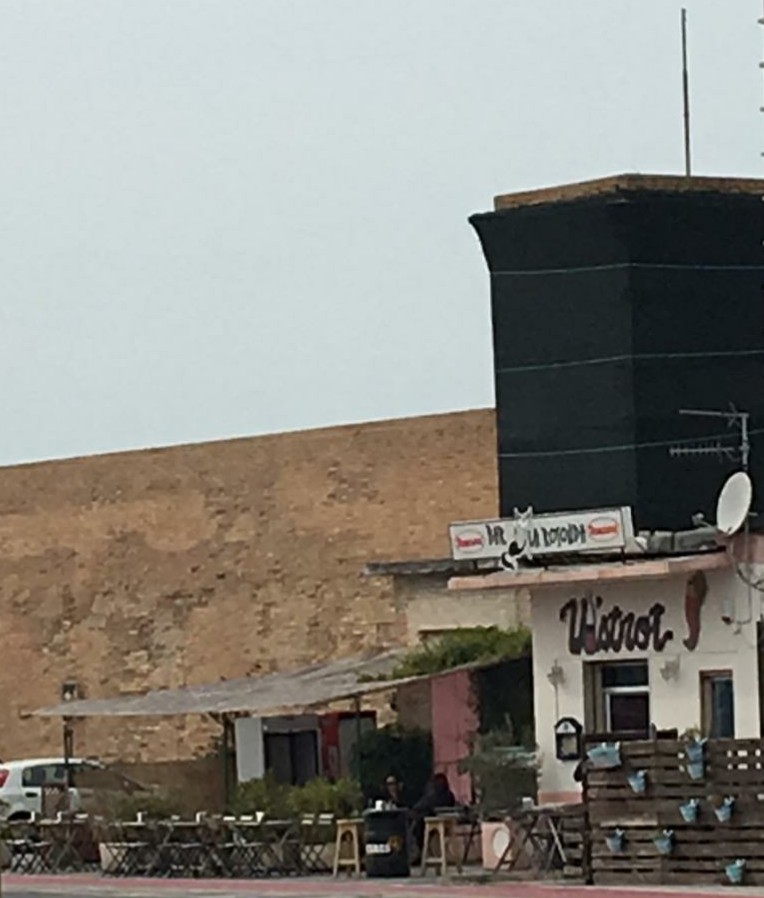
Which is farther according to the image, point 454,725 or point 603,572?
point 454,725

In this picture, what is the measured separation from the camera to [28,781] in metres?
46.5

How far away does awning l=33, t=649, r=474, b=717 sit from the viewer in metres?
37.7

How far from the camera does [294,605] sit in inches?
1876

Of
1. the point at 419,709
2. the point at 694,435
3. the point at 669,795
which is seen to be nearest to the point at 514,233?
the point at 694,435

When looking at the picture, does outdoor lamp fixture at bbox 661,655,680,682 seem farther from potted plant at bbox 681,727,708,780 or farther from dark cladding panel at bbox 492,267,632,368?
dark cladding panel at bbox 492,267,632,368

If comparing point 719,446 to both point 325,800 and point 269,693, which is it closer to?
point 269,693

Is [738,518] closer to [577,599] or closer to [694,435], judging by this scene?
[577,599]

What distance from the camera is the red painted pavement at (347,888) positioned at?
3014cm

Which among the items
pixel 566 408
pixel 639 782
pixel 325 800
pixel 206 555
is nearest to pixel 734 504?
pixel 639 782

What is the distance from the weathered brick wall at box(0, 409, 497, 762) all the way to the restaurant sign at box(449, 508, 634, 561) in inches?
337

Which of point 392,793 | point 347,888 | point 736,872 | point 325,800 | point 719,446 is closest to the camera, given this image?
point 736,872

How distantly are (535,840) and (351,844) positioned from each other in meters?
2.84

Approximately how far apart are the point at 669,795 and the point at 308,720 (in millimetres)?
12886

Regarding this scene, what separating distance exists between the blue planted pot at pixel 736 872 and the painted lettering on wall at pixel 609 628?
184 inches
